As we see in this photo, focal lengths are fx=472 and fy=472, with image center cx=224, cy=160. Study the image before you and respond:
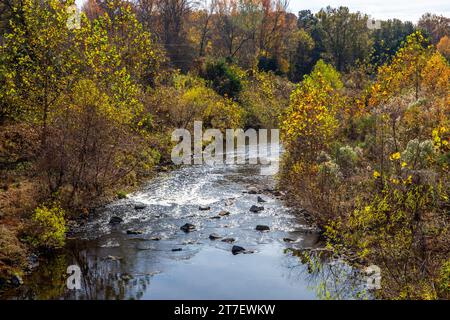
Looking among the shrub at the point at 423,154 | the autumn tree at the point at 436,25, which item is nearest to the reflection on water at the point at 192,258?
the shrub at the point at 423,154

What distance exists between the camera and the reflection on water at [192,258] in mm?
11547

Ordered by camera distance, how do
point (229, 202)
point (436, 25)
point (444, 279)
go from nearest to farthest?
point (444, 279) → point (229, 202) → point (436, 25)

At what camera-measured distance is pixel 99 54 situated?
1895cm

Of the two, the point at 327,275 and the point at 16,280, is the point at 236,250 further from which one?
the point at 16,280

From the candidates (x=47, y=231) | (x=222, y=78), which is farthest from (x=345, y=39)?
(x=47, y=231)

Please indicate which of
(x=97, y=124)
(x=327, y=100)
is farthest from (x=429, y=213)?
(x=97, y=124)

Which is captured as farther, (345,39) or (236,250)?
(345,39)

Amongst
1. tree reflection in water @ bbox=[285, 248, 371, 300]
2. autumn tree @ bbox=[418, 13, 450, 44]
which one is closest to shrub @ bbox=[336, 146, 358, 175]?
tree reflection in water @ bbox=[285, 248, 371, 300]

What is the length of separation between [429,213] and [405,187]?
2.22 meters

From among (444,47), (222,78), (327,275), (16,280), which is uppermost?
(444,47)

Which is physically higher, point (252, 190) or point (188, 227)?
point (252, 190)

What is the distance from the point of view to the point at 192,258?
44.8 feet

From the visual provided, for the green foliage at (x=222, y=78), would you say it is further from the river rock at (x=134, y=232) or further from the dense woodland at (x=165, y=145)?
the river rock at (x=134, y=232)
